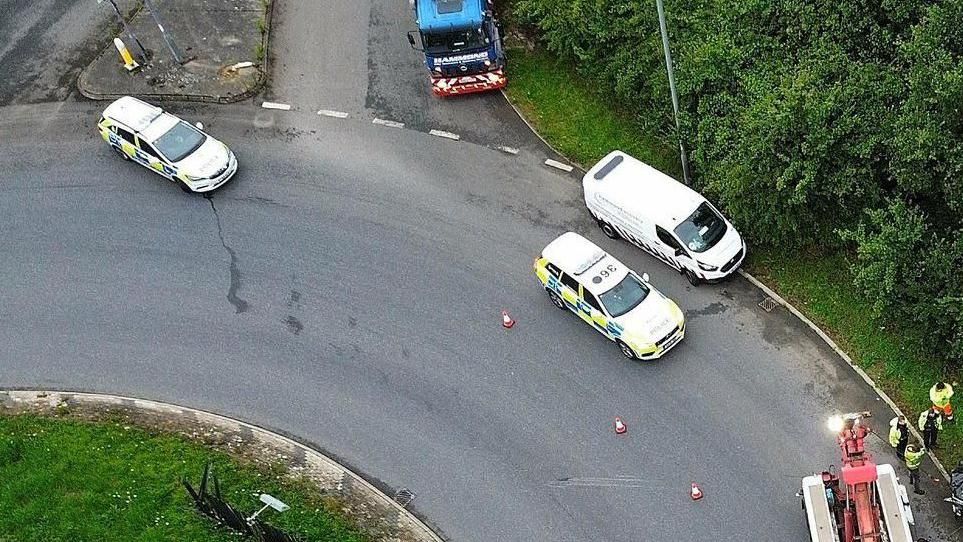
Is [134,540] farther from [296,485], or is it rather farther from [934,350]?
[934,350]

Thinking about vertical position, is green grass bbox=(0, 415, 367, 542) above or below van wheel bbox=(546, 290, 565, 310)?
above

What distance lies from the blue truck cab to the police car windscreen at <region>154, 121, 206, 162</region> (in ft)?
22.3

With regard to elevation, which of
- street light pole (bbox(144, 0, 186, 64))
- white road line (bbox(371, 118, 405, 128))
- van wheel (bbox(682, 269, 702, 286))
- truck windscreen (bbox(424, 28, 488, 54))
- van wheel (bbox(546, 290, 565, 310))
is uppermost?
street light pole (bbox(144, 0, 186, 64))

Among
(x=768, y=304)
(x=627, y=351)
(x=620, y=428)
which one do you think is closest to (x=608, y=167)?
(x=627, y=351)

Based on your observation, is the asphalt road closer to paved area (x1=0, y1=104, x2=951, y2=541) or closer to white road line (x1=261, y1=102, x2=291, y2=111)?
paved area (x1=0, y1=104, x2=951, y2=541)

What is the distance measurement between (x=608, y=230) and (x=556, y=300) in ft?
8.86

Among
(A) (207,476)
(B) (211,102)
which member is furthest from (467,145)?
(A) (207,476)

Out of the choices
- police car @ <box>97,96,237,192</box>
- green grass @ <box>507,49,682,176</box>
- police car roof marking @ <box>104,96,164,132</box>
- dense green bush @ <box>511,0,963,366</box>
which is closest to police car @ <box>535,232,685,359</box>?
dense green bush @ <box>511,0,963,366</box>

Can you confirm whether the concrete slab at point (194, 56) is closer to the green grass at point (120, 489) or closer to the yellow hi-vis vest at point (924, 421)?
the green grass at point (120, 489)

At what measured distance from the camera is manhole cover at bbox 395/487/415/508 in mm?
19453

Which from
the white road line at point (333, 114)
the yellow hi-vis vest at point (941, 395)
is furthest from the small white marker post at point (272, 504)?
the yellow hi-vis vest at point (941, 395)

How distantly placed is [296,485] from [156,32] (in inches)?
685

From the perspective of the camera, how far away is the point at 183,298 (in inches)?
911

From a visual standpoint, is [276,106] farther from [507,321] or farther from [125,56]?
[507,321]
